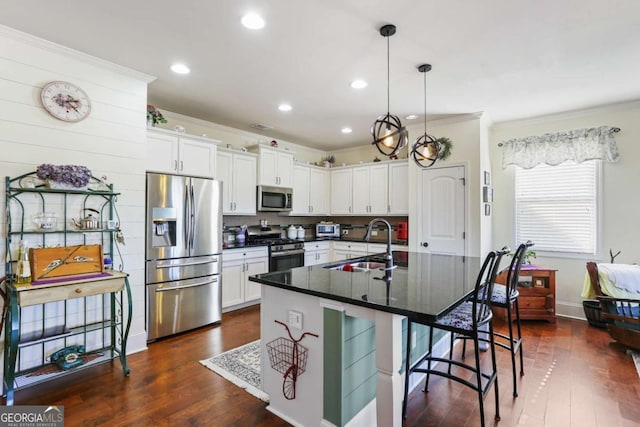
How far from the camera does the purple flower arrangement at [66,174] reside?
2426 mm

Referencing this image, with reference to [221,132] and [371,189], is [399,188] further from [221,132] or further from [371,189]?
[221,132]

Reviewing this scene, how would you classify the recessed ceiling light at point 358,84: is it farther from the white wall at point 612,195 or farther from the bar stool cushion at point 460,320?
the white wall at point 612,195

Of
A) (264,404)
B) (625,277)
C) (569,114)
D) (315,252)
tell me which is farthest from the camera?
(315,252)

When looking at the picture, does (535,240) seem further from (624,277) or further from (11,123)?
(11,123)

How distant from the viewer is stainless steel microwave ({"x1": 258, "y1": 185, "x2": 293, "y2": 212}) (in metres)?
4.85

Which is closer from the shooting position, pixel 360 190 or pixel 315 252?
pixel 315 252

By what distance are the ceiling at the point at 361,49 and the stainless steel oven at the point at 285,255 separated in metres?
2.04

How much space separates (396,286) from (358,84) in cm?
228

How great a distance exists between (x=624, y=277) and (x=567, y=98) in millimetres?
2044

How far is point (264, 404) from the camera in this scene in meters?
2.19

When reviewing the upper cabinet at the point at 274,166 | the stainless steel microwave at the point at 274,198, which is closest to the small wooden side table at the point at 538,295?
the stainless steel microwave at the point at 274,198

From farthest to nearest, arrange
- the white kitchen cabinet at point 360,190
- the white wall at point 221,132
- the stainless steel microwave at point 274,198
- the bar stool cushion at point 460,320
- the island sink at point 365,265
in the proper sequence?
the white kitchen cabinet at point 360,190 → the stainless steel microwave at point 274,198 → the white wall at point 221,132 → the island sink at point 365,265 → the bar stool cushion at point 460,320

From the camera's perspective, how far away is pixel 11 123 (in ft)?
7.84

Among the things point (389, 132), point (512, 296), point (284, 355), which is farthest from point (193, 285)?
point (512, 296)
